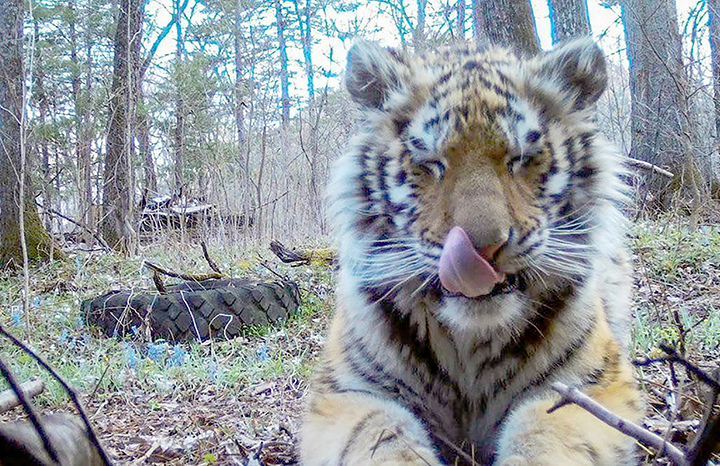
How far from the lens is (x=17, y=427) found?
897 millimetres

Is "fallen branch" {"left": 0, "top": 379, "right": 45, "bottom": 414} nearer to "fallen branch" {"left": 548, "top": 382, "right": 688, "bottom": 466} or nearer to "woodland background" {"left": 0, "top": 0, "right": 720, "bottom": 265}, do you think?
"fallen branch" {"left": 548, "top": 382, "right": 688, "bottom": 466}

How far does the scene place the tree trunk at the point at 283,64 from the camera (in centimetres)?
1610

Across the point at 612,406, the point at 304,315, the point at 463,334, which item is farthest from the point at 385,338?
the point at 304,315

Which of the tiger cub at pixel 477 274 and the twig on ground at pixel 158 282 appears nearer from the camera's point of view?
the tiger cub at pixel 477 274

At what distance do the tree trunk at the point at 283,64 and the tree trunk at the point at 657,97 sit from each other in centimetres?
666

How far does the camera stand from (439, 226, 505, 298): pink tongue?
1771mm

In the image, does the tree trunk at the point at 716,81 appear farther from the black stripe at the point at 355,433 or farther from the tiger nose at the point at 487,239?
the black stripe at the point at 355,433

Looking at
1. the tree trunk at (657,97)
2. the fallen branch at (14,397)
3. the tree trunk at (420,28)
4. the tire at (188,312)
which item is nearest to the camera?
the fallen branch at (14,397)

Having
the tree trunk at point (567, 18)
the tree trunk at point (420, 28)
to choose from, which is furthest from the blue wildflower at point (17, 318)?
the tree trunk at point (567, 18)

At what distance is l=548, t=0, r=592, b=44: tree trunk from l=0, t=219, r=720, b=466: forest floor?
2765mm

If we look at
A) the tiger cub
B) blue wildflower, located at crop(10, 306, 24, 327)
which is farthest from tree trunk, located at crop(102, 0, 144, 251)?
the tiger cub

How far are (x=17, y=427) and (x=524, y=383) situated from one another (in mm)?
1494

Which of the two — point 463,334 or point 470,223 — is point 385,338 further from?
point 470,223

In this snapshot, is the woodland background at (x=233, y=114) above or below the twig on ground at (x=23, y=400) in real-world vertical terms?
above
